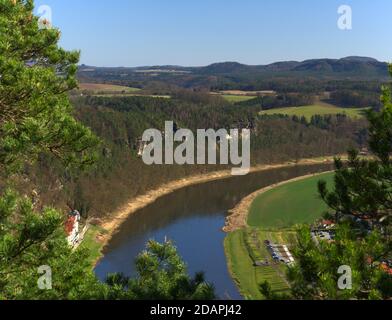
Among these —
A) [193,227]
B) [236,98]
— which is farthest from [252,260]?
[236,98]

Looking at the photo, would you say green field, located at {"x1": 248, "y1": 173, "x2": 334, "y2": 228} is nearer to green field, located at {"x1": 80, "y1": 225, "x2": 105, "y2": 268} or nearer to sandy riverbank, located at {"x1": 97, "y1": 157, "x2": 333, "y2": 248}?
sandy riverbank, located at {"x1": 97, "y1": 157, "x2": 333, "y2": 248}

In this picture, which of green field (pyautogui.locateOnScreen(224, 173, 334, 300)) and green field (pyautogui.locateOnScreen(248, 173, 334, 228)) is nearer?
green field (pyautogui.locateOnScreen(224, 173, 334, 300))

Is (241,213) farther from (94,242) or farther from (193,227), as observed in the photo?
(94,242)

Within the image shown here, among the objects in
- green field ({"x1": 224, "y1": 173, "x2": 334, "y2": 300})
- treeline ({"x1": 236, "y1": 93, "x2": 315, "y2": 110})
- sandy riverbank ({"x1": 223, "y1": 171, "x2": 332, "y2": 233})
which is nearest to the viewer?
green field ({"x1": 224, "y1": 173, "x2": 334, "y2": 300})

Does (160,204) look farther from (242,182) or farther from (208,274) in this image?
(208,274)

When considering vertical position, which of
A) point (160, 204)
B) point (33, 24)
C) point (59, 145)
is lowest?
point (160, 204)

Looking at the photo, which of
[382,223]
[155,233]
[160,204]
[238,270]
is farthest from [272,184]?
[382,223]

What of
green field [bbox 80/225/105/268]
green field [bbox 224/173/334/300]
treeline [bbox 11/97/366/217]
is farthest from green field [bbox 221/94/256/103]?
green field [bbox 80/225/105/268]
